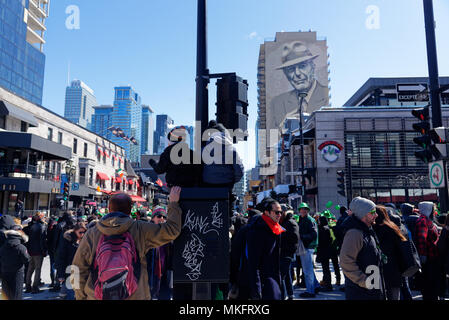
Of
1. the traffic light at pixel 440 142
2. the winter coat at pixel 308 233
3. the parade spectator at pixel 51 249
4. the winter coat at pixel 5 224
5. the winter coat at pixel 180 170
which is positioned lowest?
the parade spectator at pixel 51 249

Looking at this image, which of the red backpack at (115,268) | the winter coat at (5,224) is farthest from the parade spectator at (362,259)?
the winter coat at (5,224)

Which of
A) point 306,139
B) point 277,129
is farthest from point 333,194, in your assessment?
point 277,129

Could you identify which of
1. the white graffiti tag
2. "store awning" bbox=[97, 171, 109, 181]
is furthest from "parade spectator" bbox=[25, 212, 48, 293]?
"store awning" bbox=[97, 171, 109, 181]

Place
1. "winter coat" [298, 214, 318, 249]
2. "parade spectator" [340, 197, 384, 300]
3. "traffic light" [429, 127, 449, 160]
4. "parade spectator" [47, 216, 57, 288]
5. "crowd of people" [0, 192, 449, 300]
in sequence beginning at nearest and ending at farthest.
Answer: "crowd of people" [0, 192, 449, 300]
"parade spectator" [340, 197, 384, 300]
"winter coat" [298, 214, 318, 249]
"traffic light" [429, 127, 449, 160]
"parade spectator" [47, 216, 57, 288]

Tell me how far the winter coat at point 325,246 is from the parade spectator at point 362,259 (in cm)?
484

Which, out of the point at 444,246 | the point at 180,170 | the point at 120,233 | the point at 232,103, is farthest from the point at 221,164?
the point at 444,246

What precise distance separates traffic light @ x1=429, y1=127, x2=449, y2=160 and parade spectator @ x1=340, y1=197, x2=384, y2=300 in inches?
229

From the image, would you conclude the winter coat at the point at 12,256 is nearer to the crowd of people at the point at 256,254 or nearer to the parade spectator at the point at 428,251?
the crowd of people at the point at 256,254

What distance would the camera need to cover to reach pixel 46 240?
9.82 meters

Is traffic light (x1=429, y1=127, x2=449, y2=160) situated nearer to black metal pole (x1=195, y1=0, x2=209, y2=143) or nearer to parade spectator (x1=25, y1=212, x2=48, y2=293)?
black metal pole (x1=195, y1=0, x2=209, y2=143)

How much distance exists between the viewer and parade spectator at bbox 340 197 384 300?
12.1 feet

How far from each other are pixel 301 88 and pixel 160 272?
269 feet

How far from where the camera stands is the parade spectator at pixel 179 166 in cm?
377
